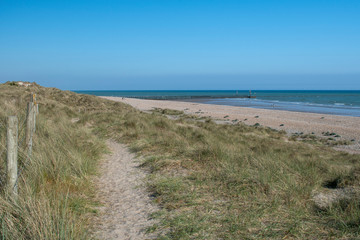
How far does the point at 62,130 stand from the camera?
9938mm

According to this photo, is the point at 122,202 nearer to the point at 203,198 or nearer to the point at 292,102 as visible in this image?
the point at 203,198

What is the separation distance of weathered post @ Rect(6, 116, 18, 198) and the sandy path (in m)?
1.31

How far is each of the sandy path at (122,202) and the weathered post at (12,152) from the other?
1.31 metres

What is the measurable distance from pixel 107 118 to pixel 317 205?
13.6 m

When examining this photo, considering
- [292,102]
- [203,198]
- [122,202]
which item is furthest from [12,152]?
[292,102]

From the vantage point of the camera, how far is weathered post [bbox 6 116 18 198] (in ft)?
13.3

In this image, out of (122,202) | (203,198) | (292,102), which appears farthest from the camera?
(292,102)

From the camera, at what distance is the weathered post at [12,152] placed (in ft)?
13.3

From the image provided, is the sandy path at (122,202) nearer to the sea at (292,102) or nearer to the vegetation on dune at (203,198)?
the vegetation on dune at (203,198)

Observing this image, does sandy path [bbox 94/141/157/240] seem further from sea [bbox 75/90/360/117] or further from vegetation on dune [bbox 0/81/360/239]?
sea [bbox 75/90/360/117]

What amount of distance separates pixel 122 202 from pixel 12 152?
2.16 meters

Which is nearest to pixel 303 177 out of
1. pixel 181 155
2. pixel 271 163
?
pixel 271 163

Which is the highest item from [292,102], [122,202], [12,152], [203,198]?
[12,152]

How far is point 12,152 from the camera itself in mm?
4168
